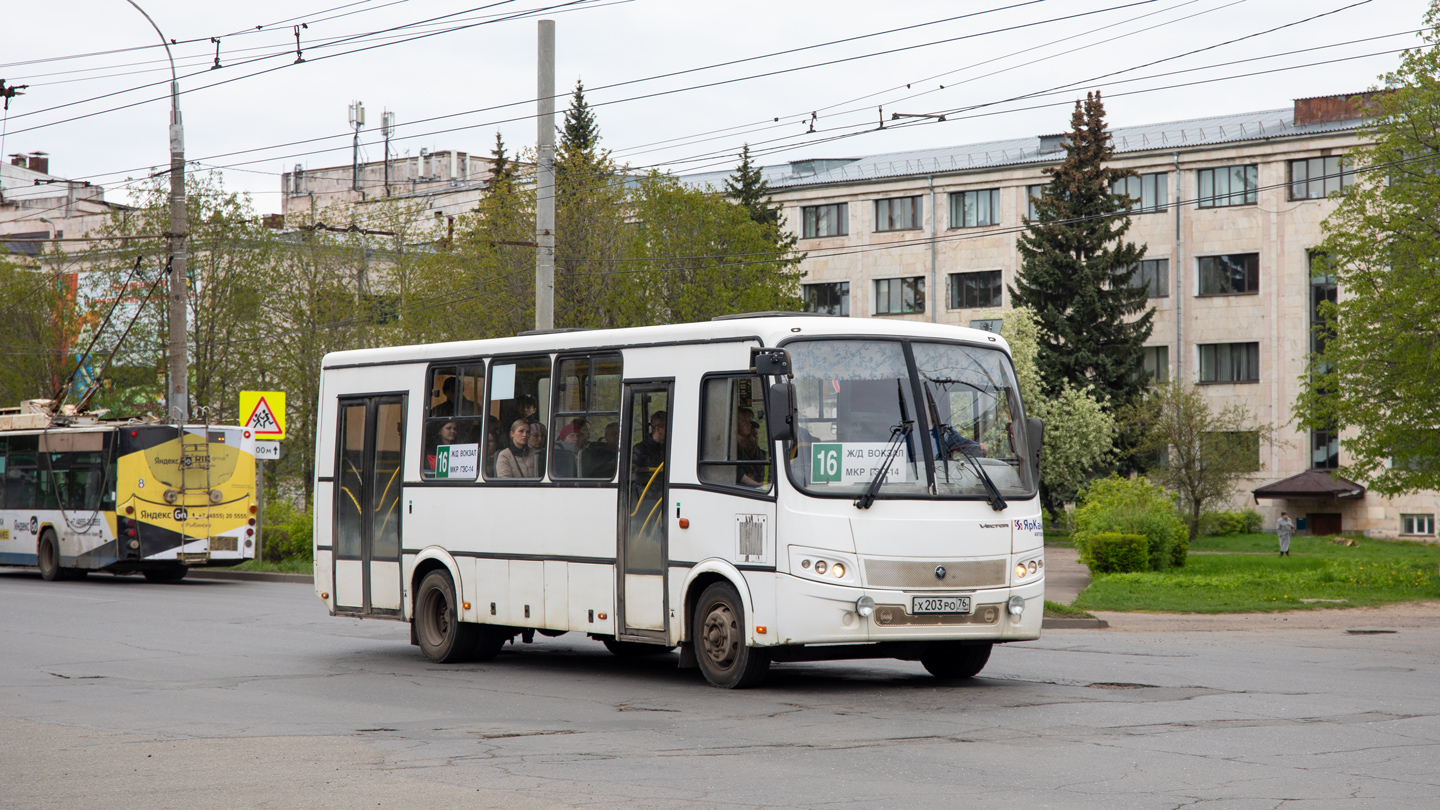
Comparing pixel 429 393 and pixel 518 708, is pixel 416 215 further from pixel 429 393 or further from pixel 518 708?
pixel 518 708

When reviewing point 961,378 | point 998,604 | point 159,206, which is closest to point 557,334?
point 961,378

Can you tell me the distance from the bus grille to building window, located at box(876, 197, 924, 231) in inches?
2441

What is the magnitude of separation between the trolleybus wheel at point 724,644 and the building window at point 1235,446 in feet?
152

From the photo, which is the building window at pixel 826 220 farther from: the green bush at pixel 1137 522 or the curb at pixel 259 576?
the curb at pixel 259 576

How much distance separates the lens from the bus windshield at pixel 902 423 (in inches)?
480

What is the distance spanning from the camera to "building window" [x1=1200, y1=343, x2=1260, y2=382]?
66.4 metres

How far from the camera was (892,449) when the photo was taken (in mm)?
12297

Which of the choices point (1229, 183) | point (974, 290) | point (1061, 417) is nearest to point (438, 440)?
point (1061, 417)

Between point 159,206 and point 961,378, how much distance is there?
40627 mm

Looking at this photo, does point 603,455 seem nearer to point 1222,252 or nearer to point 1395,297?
point 1395,297

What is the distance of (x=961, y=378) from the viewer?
1289 cm

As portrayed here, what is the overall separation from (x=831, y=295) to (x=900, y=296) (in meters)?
3.61

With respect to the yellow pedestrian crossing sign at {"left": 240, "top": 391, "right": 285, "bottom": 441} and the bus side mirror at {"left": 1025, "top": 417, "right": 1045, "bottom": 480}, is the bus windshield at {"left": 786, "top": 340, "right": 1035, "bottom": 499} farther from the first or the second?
the yellow pedestrian crossing sign at {"left": 240, "top": 391, "right": 285, "bottom": 441}

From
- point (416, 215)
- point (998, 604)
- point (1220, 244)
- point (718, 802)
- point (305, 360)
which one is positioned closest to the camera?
point (718, 802)
